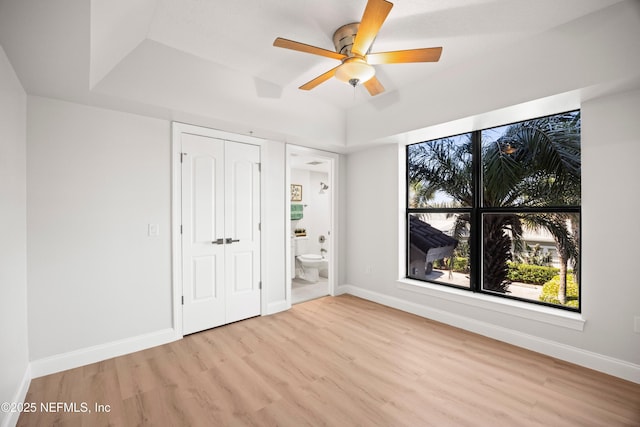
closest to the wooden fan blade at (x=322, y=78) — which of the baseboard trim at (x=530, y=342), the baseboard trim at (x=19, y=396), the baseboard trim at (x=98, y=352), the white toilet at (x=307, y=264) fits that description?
the baseboard trim at (x=98, y=352)

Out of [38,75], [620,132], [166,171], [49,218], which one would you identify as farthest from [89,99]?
[620,132]

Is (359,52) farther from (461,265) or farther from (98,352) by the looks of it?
(98,352)

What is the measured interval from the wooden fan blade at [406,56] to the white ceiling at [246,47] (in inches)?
12.1

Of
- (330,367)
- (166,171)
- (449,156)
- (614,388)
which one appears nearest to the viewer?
(614,388)

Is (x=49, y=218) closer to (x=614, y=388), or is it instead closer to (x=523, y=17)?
(x=523, y=17)

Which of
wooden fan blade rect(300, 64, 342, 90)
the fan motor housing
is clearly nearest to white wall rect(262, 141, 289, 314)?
wooden fan blade rect(300, 64, 342, 90)

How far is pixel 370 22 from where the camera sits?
1782 mm

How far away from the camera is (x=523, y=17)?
219 cm

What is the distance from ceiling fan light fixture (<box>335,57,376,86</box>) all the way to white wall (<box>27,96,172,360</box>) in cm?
187

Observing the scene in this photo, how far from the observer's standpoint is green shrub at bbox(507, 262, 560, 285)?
2.85 meters

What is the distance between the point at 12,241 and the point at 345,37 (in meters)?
2.72

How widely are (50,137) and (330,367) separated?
2955 millimetres

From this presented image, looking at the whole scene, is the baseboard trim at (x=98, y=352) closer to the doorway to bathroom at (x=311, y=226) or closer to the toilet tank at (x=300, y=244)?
the doorway to bathroom at (x=311, y=226)

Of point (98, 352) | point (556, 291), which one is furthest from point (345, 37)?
point (98, 352)
